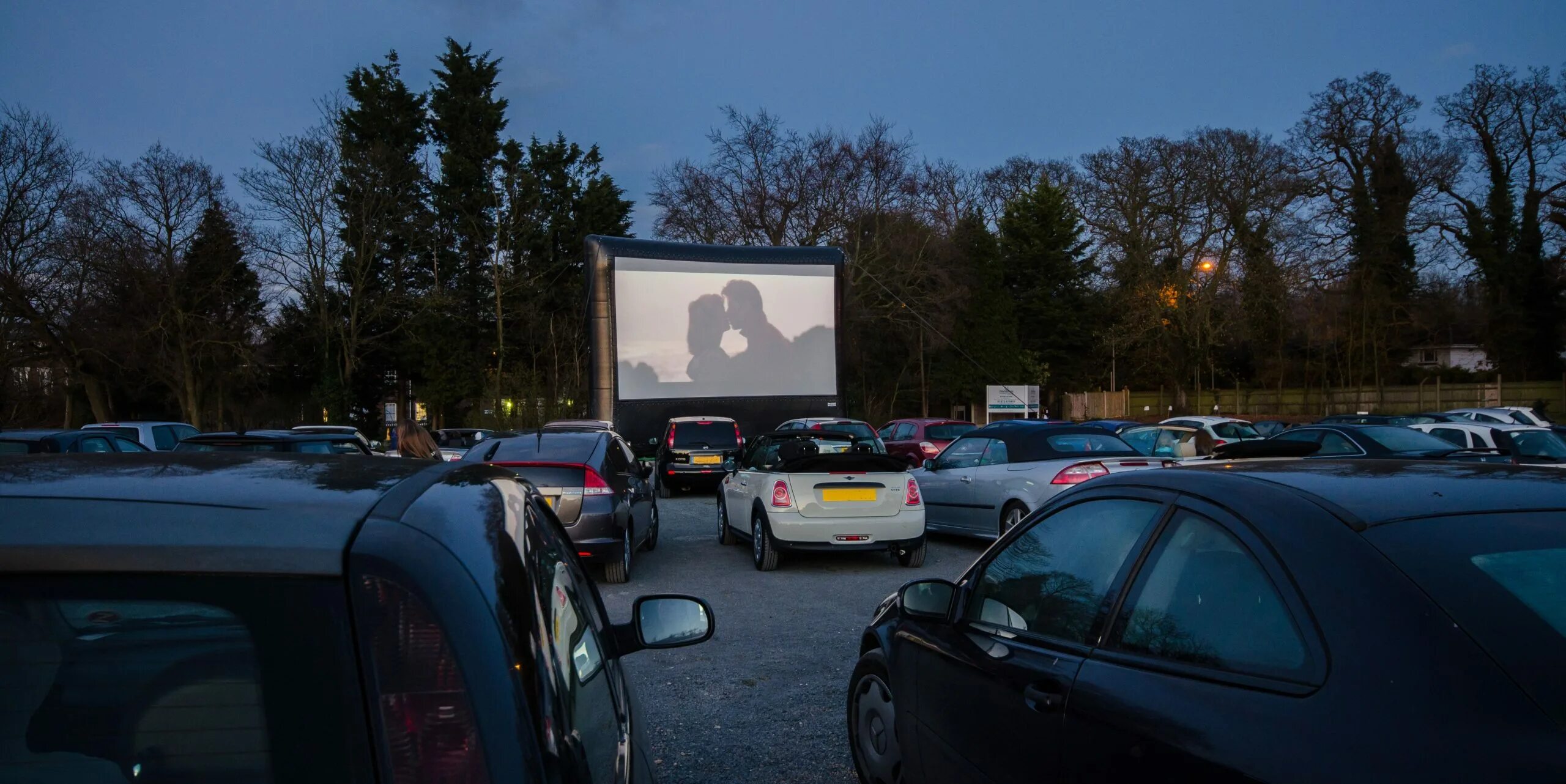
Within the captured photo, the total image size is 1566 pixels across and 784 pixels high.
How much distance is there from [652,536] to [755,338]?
1525 centimetres

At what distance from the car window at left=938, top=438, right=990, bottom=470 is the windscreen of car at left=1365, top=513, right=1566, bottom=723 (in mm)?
9715

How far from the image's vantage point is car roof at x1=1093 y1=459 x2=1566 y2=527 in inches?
90.8

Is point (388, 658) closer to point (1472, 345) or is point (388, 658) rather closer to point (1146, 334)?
point (1146, 334)

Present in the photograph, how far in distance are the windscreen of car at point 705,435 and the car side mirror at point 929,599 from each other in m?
16.2

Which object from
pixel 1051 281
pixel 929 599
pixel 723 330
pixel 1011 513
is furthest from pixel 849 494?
pixel 1051 281

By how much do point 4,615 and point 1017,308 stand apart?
189ft

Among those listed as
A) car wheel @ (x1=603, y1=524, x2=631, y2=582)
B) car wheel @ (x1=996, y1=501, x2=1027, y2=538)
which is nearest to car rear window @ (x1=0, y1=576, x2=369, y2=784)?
car wheel @ (x1=603, y1=524, x2=631, y2=582)

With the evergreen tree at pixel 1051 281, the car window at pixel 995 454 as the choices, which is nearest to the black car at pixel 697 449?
the car window at pixel 995 454

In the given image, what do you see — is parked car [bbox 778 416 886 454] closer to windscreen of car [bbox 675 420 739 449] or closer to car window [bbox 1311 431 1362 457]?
windscreen of car [bbox 675 420 739 449]

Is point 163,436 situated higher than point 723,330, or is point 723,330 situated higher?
point 723,330

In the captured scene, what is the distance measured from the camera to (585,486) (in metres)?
9.69

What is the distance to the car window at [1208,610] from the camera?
220 centimetres

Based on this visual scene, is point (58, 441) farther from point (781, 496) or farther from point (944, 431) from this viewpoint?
point (944, 431)

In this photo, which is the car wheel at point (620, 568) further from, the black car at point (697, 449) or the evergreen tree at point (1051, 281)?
the evergreen tree at point (1051, 281)
